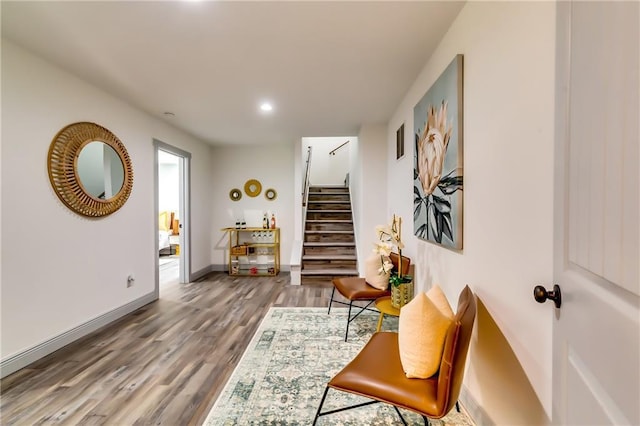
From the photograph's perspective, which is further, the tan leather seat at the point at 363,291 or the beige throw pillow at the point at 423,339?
the tan leather seat at the point at 363,291

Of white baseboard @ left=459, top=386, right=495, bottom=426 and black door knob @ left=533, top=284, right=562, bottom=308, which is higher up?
black door knob @ left=533, top=284, right=562, bottom=308

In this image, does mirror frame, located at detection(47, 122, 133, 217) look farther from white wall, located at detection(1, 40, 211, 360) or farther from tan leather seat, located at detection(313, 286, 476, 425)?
tan leather seat, located at detection(313, 286, 476, 425)

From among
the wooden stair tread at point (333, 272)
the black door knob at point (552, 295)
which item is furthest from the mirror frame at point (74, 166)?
the black door knob at point (552, 295)

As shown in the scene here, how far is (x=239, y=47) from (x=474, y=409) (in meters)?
2.81

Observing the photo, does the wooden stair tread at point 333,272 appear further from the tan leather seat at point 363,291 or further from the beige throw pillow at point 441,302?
the beige throw pillow at point 441,302

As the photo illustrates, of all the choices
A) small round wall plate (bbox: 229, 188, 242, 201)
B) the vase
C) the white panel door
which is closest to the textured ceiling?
the white panel door

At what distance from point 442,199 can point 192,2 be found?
193cm

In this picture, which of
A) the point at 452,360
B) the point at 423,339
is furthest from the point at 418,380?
the point at 452,360

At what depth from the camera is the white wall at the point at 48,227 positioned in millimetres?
2053

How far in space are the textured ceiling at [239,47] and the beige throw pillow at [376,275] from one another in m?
1.72

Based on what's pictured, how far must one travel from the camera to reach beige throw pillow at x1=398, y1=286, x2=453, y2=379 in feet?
4.29

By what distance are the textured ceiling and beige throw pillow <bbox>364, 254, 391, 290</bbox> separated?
1717mm

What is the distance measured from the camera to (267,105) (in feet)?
10.5

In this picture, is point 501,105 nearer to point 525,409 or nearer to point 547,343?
point 547,343
